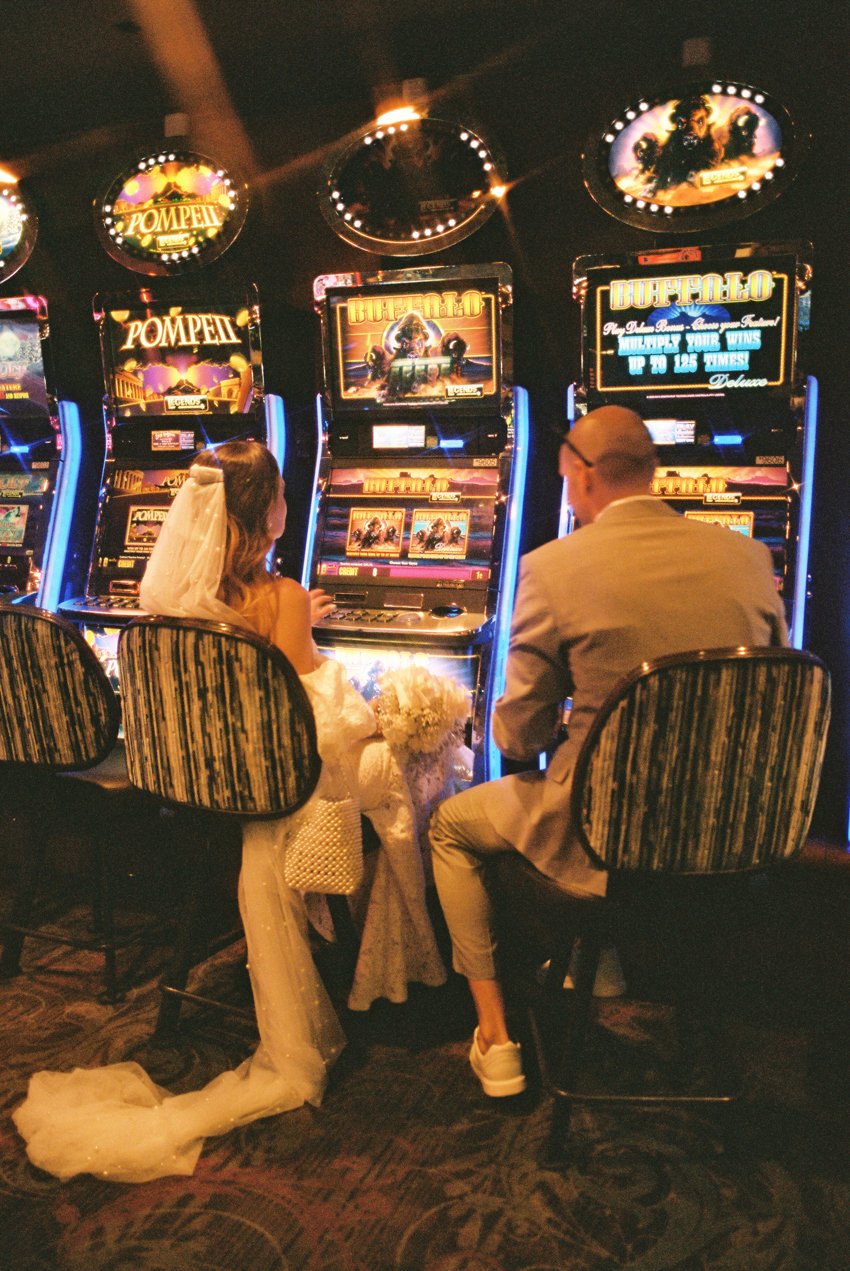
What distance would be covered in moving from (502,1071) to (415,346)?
257 cm

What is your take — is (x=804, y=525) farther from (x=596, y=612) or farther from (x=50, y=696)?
(x=50, y=696)

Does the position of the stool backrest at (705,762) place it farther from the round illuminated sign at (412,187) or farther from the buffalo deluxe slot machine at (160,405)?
the round illuminated sign at (412,187)

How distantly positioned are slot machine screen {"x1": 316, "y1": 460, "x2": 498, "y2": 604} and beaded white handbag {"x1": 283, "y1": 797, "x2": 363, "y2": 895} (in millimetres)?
1276

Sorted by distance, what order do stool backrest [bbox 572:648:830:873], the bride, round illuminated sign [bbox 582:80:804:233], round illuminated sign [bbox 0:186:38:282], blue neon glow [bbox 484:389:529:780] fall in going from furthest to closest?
1. round illuminated sign [bbox 0:186:38:282]
2. blue neon glow [bbox 484:389:529:780]
3. round illuminated sign [bbox 582:80:804:233]
4. the bride
5. stool backrest [bbox 572:648:830:873]

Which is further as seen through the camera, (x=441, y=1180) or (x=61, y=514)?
(x=61, y=514)

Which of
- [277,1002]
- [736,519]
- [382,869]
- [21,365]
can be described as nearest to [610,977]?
[382,869]

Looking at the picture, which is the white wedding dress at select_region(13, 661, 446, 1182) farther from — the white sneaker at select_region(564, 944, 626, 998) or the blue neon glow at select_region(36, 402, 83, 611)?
the blue neon glow at select_region(36, 402, 83, 611)

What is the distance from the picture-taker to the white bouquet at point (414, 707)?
2621 mm

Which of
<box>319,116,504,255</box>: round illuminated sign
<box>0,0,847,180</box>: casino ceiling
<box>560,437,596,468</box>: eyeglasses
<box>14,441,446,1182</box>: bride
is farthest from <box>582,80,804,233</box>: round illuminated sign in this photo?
<box>14,441,446,1182</box>: bride

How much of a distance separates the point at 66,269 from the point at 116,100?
0.86 metres

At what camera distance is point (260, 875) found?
2477 mm

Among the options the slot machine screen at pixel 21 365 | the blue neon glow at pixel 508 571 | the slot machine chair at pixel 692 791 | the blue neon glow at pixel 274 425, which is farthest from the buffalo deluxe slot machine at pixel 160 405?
the slot machine chair at pixel 692 791

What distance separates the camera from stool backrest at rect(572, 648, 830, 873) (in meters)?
1.76

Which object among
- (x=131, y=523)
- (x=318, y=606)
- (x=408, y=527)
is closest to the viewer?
(x=318, y=606)
